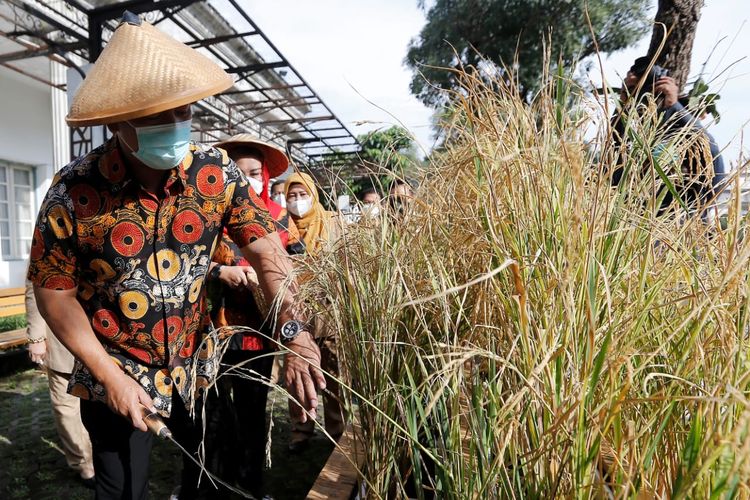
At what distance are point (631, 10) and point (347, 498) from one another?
38.8 ft

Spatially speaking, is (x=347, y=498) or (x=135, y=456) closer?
(x=347, y=498)

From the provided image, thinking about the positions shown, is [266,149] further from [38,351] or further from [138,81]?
[38,351]

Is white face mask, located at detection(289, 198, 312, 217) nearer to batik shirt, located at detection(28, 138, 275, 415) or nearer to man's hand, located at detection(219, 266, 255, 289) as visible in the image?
man's hand, located at detection(219, 266, 255, 289)

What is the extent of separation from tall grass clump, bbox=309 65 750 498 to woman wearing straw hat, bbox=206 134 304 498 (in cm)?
101

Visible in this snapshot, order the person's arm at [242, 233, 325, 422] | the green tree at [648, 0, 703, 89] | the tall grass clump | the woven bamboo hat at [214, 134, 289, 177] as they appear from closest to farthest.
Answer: the tall grass clump < the person's arm at [242, 233, 325, 422] < the woven bamboo hat at [214, 134, 289, 177] < the green tree at [648, 0, 703, 89]

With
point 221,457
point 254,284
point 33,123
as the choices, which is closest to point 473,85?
point 254,284

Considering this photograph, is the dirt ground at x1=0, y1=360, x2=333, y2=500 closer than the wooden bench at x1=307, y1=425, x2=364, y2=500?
No

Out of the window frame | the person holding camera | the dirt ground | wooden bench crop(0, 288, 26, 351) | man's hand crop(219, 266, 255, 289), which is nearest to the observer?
the person holding camera

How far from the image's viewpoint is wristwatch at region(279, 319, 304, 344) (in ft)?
4.51

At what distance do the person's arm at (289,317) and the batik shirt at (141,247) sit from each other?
0.05 m

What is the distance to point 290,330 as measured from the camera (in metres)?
1.38

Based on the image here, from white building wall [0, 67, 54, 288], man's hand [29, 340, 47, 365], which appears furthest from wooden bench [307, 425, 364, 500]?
white building wall [0, 67, 54, 288]

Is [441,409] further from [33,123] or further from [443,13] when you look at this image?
[443,13]

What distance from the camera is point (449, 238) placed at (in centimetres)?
102
